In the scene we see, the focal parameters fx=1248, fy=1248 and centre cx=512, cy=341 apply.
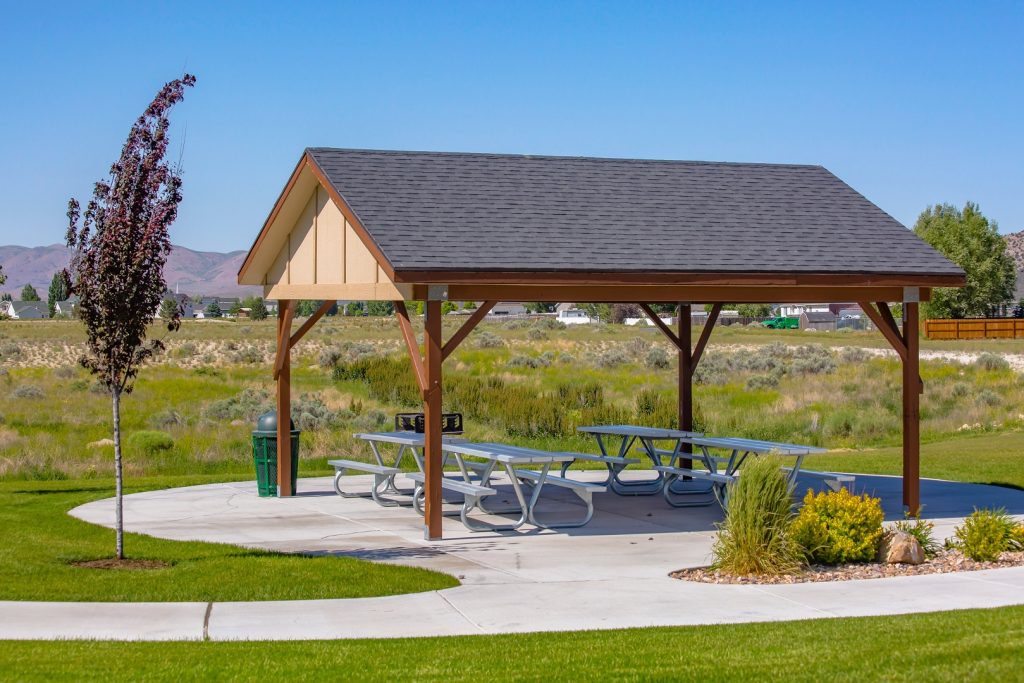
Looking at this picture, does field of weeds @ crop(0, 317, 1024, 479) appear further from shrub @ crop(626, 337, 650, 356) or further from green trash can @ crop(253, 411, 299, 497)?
green trash can @ crop(253, 411, 299, 497)

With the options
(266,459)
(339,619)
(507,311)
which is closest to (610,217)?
(266,459)

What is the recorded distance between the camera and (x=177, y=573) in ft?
33.0

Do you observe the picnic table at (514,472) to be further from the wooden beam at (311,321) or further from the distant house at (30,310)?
the distant house at (30,310)

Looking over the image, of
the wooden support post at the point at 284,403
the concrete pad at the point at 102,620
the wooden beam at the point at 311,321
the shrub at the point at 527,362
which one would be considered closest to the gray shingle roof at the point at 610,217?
the wooden beam at the point at 311,321

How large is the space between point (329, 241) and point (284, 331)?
1.98 m

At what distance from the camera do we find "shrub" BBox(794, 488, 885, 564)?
414 inches

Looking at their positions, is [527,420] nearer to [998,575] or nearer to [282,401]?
[282,401]

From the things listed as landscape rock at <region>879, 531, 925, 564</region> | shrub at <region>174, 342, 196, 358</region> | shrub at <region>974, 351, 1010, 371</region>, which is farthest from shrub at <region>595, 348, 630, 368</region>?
landscape rock at <region>879, 531, 925, 564</region>

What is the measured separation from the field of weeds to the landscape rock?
10.5 metres

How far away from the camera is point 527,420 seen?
23.6 meters

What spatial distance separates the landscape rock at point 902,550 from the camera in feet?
34.8

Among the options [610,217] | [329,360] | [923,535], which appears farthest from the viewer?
[329,360]

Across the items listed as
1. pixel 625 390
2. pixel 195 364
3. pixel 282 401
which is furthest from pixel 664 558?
pixel 195 364

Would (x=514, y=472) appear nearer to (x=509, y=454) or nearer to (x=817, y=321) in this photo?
(x=509, y=454)
